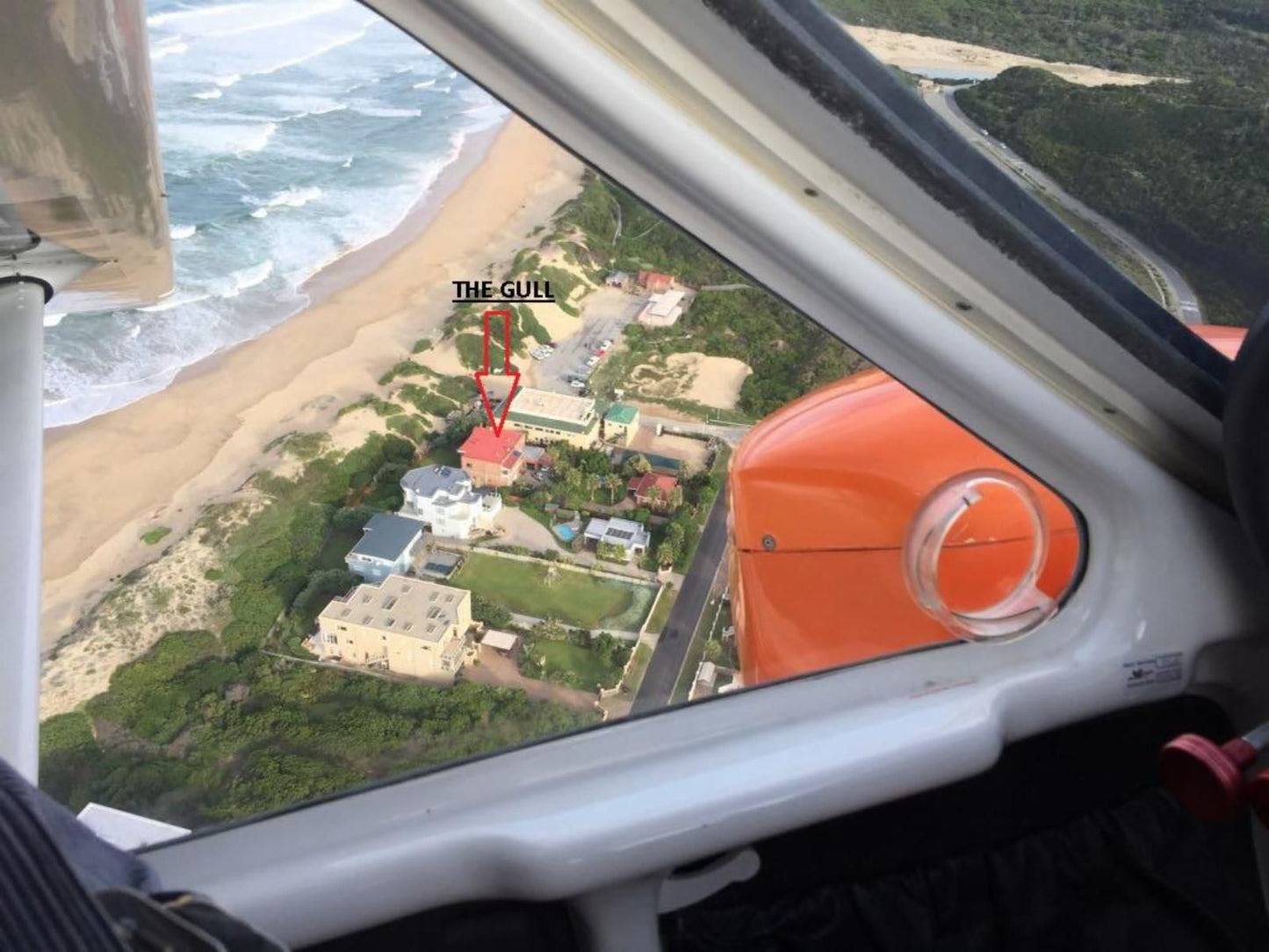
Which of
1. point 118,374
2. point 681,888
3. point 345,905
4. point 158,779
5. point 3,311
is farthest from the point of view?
point 118,374

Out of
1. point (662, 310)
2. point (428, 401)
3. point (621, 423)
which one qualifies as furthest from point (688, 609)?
point (428, 401)

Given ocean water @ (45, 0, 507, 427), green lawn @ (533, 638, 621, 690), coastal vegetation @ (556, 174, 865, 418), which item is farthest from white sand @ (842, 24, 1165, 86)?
green lawn @ (533, 638, 621, 690)

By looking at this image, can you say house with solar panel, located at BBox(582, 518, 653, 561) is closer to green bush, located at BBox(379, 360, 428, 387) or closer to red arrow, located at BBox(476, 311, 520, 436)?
red arrow, located at BBox(476, 311, 520, 436)

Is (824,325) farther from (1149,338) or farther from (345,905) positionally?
(345,905)

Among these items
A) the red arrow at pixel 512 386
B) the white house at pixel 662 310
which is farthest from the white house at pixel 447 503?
the white house at pixel 662 310

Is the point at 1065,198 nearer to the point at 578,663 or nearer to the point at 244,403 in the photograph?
the point at 578,663

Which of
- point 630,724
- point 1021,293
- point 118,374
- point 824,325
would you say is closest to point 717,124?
point 824,325

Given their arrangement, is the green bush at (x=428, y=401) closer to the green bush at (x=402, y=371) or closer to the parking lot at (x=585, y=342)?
the green bush at (x=402, y=371)
